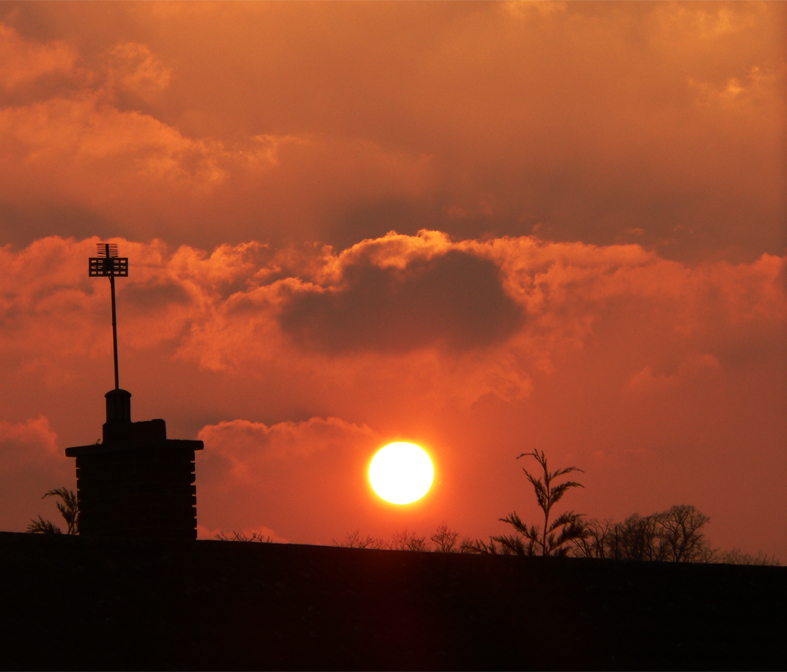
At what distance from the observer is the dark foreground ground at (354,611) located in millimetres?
10000

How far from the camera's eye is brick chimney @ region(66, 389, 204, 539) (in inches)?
608

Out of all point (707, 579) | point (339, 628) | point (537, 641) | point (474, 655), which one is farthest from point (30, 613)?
point (707, 579)

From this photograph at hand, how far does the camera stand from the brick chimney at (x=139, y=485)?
15.4 meters

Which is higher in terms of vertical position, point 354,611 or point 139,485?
point 139,485

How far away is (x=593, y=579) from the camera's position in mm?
14266

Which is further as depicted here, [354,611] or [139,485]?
[139,485]

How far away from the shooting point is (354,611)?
11.8 metres

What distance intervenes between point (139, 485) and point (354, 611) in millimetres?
5583

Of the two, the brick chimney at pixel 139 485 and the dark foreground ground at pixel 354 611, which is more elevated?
the brick chimney at pixel 139 485

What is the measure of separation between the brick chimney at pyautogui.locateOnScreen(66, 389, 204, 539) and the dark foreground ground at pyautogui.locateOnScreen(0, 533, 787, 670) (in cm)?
318

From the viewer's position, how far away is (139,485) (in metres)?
15.5

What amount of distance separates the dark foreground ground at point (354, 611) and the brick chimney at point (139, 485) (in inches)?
125

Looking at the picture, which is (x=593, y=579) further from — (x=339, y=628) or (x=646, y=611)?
(x=339, y=628)

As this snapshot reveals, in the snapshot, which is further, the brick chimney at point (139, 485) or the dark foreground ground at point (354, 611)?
the brick chimney at point (139, 485)
